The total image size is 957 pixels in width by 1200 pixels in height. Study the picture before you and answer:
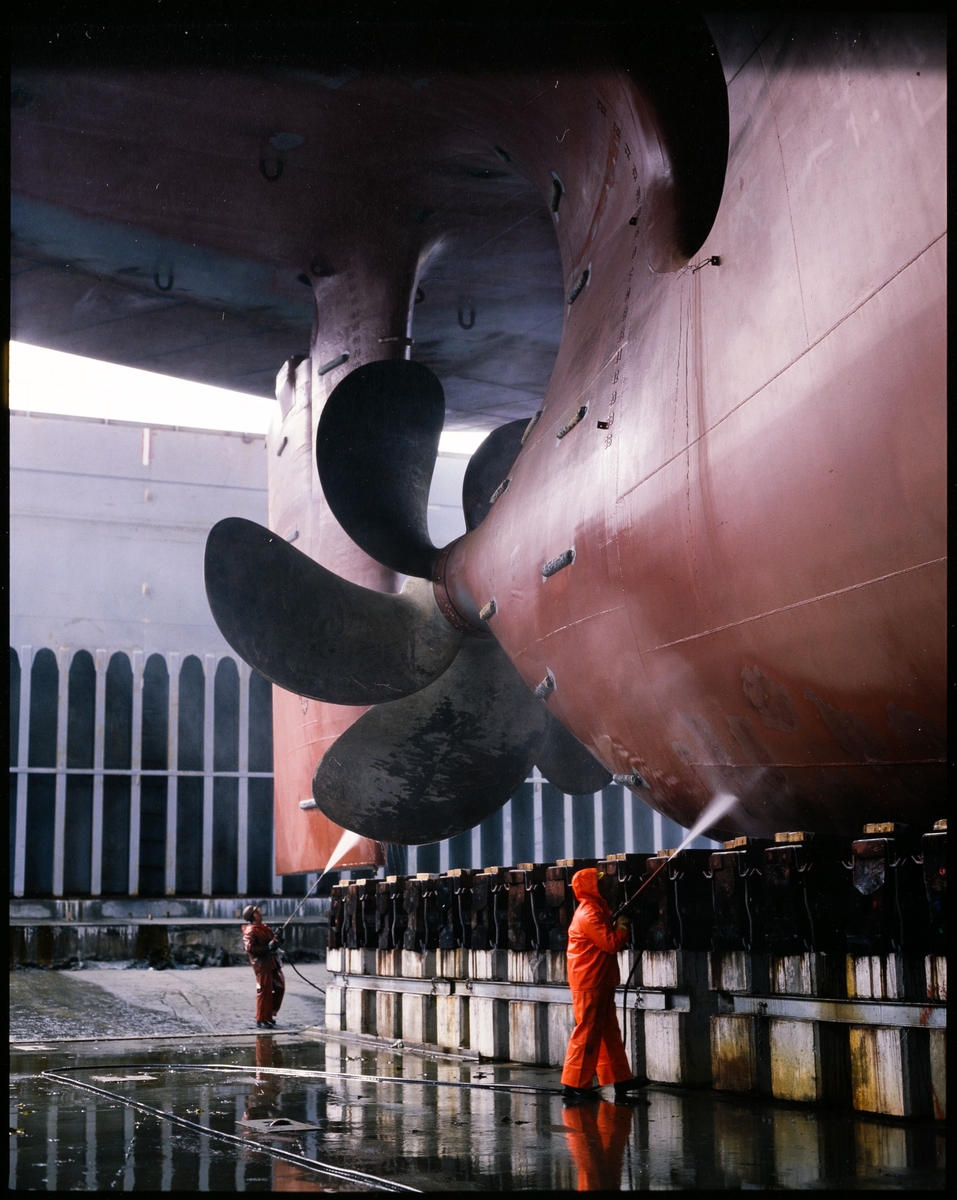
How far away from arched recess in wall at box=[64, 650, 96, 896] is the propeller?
415 inches

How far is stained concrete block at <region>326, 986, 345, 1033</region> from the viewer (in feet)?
36.7

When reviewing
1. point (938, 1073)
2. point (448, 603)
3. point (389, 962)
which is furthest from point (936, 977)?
point (389, 962)

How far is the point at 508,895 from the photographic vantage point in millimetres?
8391

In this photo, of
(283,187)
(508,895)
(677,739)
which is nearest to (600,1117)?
(677,739)

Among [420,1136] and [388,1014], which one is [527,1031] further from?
[420,1136]

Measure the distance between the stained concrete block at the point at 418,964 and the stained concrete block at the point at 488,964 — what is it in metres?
0.70

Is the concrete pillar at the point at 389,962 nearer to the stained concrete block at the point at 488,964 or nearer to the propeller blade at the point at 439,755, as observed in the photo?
the propeller blade at the point at 439,755

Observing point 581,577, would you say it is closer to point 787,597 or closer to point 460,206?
point 787,597

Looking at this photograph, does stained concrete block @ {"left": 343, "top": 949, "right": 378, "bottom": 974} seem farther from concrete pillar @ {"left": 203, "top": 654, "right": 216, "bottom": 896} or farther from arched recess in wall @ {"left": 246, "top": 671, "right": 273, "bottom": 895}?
arched recess in wall @ {"left": 246, "top": 671, "right": 273, "bottom": 895}

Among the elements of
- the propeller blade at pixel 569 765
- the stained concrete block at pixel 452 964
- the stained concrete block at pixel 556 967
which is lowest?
the stained concrete block at pixel 452 964

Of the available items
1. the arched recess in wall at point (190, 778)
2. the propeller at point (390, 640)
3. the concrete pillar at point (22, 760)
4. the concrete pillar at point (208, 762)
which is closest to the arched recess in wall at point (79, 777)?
the concrete pillar at point (22, 760)

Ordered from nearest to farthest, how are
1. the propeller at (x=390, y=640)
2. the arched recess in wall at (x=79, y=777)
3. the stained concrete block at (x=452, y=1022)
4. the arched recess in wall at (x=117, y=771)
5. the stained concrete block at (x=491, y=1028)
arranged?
the stained concrete block at (x=491, y=1028)
the stained concrete block at (x=452, y=1022)
the propeller at (x=390, y=640)
the arched recess in wall at (x=79, y=777)
the arched recess in wall at (x=117, y=771)

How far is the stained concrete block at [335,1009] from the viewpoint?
11188mm

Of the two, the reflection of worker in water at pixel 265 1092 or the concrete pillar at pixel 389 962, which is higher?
the concrete pillar at pixel 389 962
